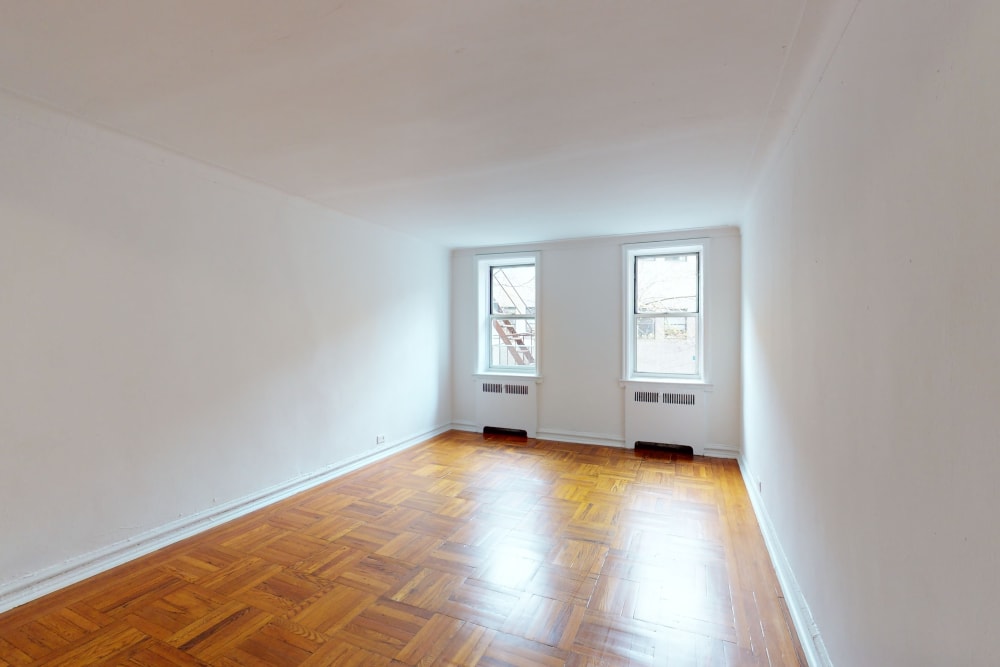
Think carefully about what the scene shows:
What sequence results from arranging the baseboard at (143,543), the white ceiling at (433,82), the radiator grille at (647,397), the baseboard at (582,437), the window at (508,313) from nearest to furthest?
the white ceiling at (433,82) → the baseboard at (143,543) → the radiator grille at (647,397) → the baseboard at (582,437) → the window at (508,313)

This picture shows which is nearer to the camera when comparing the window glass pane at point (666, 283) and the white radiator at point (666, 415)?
the white radiator at point (666, 415)

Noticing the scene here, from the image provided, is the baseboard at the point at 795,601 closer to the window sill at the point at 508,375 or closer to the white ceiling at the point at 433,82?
the white ceiling at the point at 433,82

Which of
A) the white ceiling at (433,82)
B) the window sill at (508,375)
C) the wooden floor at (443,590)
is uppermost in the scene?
the white ceiling at (433,82)

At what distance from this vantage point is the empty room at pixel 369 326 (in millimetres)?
1025

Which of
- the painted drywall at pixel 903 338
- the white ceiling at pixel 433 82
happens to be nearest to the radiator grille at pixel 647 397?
the white ceiling at pixel 433 82

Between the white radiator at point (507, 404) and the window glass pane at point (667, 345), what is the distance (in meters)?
1.34

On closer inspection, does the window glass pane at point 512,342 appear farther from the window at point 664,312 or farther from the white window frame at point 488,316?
the window at point 664,312

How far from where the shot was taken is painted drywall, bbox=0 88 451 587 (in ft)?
7.07

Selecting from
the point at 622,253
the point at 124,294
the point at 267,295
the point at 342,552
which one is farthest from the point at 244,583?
the point at 622,253

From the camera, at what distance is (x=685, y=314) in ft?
15.9

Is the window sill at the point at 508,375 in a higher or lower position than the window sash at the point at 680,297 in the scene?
lower

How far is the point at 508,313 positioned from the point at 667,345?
77.0 inches

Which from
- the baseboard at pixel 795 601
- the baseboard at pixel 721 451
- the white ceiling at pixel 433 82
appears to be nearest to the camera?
the white ceiling at pixel 433 82

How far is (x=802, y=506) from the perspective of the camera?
200cm
